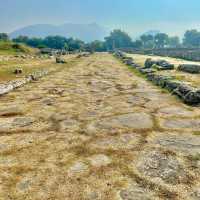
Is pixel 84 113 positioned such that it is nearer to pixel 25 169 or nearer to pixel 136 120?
pixel 136 120

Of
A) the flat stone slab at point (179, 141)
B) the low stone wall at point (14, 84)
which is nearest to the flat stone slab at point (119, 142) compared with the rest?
the flat stone slab at point (179, 141)

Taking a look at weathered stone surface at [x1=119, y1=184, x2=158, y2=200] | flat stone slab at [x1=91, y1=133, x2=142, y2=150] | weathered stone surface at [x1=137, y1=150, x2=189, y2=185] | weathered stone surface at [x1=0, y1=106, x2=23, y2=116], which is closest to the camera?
weathered stone surface at [x1=119, y1=184, x2=158, y2=200]

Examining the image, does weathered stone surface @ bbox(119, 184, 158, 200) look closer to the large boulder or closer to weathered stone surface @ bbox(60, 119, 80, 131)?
weathered stone surface @ bbox(60, 119, 80, 131)

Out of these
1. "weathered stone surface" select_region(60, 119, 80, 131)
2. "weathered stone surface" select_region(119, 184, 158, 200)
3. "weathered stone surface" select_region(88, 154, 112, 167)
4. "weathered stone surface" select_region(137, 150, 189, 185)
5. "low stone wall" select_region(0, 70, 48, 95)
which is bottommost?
"weathered stone surface" select_region(119, 184, 158, 200)

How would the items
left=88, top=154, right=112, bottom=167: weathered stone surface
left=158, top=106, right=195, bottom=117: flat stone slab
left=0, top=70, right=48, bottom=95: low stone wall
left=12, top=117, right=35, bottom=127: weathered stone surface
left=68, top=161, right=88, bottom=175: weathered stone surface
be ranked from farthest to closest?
left=0, top=70, right=48, bottom=95: low stone wall, left=158, top=106, right=195, bottom=117: flat stone slab, left=12, top=117, right=35, bottom=127: weathered stone surface, left=88, top=154, right=112, bottom=167: weathered stone surface, left=68, top=161, right=88, bottom=175: weathered stone surface

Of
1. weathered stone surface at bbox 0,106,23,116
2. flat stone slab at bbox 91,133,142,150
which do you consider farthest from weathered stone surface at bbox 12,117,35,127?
flat stone slab at bbox 91,133,142,150

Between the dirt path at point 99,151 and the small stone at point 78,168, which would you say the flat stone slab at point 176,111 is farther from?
the small stone at point 78,168

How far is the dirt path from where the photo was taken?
4082mm

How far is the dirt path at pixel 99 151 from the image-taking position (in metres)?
4.08

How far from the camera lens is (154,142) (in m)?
5.90

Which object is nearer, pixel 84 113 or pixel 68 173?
pixel 68 173

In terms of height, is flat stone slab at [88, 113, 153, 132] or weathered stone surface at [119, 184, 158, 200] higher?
flat stone slab at [88, 113, 153, 132]

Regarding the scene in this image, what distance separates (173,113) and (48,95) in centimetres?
532

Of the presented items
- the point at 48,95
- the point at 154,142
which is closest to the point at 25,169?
the point at 154,142
